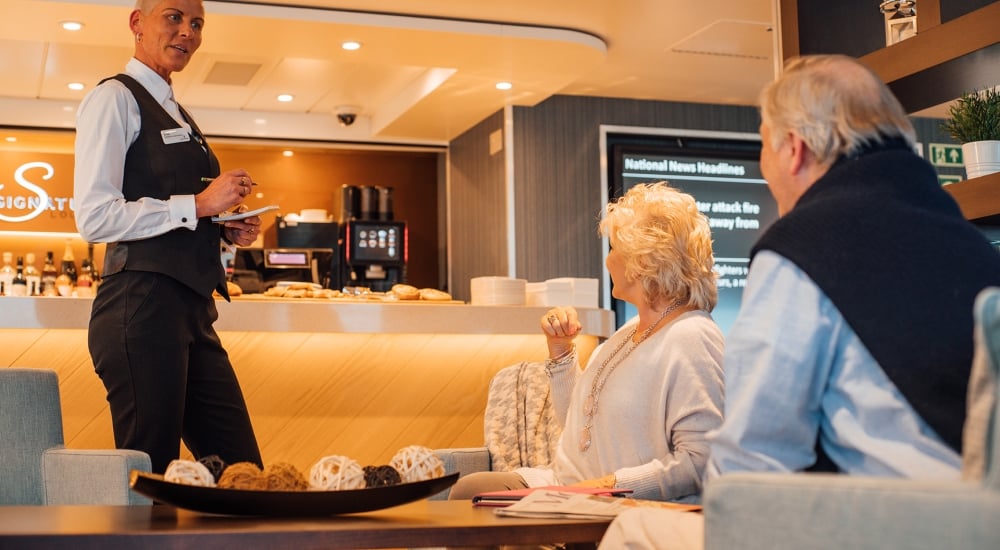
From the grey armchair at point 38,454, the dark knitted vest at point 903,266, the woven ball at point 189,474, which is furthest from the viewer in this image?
the grey armchair at point 38,454

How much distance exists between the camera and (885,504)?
3.50ft

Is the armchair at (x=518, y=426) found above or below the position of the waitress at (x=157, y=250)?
below

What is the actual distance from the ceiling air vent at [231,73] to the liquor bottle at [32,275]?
1882 millimetres

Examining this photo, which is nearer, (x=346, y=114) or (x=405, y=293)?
(x=405, y=293)

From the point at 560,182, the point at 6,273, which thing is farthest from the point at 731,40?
the point at 6,273

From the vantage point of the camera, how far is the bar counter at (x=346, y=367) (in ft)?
12.8

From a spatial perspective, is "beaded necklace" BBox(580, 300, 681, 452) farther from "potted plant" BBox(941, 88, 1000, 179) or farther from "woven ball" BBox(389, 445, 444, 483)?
"potted plant" BBox(941, 88, 1000, 179)

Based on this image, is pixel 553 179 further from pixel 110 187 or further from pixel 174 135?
pixel 110 187

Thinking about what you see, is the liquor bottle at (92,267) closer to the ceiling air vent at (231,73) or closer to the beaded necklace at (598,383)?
the ceiling air vent at (231,73)

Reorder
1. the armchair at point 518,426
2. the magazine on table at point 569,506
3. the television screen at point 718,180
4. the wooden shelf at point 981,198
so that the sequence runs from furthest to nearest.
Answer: the television screen at point 718,180
the armchair at point 518,426
the wooden shelf at point 981,198
the magazine on table at point 569,506

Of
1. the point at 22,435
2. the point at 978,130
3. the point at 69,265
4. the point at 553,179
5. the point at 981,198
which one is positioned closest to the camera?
the point at 22,435

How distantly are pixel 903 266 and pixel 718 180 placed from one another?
6.45 m
